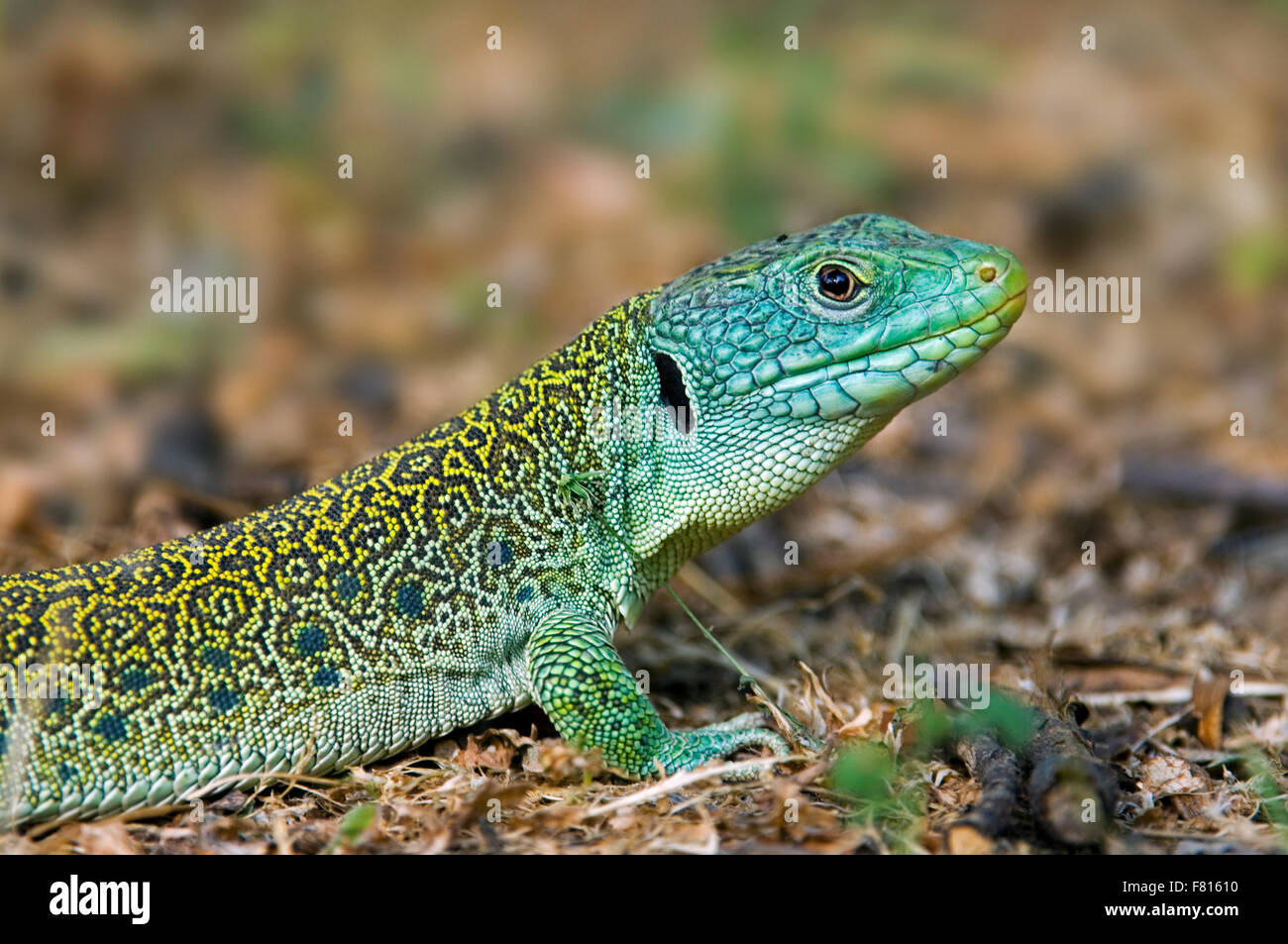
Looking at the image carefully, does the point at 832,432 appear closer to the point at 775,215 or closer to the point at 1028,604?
the point at 1028,604

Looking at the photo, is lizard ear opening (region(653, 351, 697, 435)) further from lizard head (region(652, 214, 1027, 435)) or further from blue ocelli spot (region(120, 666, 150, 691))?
blue ocelli spot (region(120, 666, 150, 691))

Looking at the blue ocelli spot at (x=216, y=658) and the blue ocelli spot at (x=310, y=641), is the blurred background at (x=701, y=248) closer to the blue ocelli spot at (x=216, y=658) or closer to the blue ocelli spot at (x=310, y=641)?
the blue ocelli spot at (x=310, y=641)

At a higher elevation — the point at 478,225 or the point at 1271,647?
the point at 478,225

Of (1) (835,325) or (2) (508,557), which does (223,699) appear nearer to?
(2) (508,557)

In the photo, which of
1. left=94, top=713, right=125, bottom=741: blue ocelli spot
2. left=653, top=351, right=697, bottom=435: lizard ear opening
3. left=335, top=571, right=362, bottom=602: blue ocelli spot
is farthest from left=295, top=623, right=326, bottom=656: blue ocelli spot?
left=653, top=351, right=697, bottom=435: lizard ear opening
